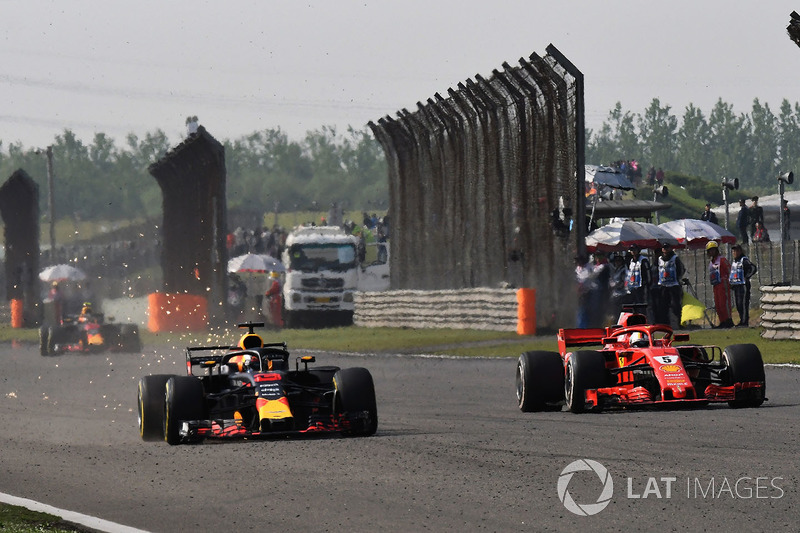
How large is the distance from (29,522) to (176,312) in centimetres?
2786

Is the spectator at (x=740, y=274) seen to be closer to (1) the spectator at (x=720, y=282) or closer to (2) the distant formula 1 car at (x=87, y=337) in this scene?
(1) the spectator at (x=720, y=282)

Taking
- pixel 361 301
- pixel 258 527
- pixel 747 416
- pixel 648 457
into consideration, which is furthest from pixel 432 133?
pixel 258 527

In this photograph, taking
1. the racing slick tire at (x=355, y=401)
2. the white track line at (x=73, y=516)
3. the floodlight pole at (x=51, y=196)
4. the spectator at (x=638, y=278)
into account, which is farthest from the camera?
the floodlight pole at (x=51, y=196)

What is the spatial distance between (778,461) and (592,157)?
169m

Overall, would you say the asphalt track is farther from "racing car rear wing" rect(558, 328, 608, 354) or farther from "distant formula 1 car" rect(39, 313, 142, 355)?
"distant formula 1 car" rect(39, 313, 142, 355)

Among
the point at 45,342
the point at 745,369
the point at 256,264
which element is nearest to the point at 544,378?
the point at 745,369

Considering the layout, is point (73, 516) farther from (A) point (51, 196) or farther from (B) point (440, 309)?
(A) point (51, 196)

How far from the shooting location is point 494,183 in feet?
98.6

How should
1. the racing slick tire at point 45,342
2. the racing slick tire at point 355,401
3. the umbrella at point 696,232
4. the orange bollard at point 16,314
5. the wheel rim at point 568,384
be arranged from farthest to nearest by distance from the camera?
1. the orange bollard at point 16,314
2. the umbrella at point 696,232
3. the racing slick tire at point 45,342
4. the wheel rim at point 568,384
5. the racing slick tire at point 355,401

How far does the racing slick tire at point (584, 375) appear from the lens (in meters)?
12.8

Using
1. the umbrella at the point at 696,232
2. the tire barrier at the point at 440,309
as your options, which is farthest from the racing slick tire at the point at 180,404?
the umbrella at the point at 696,232

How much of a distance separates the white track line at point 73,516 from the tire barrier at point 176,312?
85.4 feet

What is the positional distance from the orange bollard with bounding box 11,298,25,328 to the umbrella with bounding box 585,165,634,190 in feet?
60.5

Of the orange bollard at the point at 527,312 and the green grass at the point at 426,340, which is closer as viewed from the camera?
the green grass at the point at 426,340
